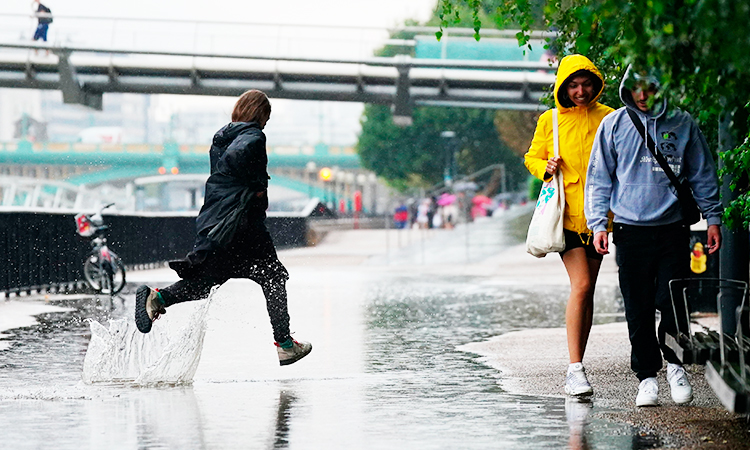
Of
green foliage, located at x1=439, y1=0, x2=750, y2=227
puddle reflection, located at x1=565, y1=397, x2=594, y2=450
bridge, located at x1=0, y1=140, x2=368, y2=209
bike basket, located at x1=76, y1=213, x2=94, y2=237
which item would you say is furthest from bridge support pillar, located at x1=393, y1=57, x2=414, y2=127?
bridge, located at x1=0, y1=140, x2=368, y2=209

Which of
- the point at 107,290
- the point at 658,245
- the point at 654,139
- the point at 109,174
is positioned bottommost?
the point at 109,174

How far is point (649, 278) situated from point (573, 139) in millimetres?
946

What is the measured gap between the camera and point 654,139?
6555 millimetres

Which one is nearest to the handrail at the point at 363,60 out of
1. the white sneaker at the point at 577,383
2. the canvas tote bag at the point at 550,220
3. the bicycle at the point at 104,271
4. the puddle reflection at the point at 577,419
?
the bicycle at the point at 104,271

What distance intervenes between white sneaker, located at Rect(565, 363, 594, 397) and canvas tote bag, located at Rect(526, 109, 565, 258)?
62 cm

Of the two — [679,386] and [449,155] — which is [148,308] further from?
[449,155]

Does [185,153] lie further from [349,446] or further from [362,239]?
[349,446]

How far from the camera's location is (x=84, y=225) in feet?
63.1

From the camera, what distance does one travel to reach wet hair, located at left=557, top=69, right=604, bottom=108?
7.03 metres

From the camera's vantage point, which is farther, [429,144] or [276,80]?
[429,144]

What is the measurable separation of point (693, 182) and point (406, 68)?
42.9m

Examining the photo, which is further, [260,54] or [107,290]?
[260,54]

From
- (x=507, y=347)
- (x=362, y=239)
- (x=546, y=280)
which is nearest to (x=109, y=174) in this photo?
(x=362, y=239)

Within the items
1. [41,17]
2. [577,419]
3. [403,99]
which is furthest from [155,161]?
[577,419]
